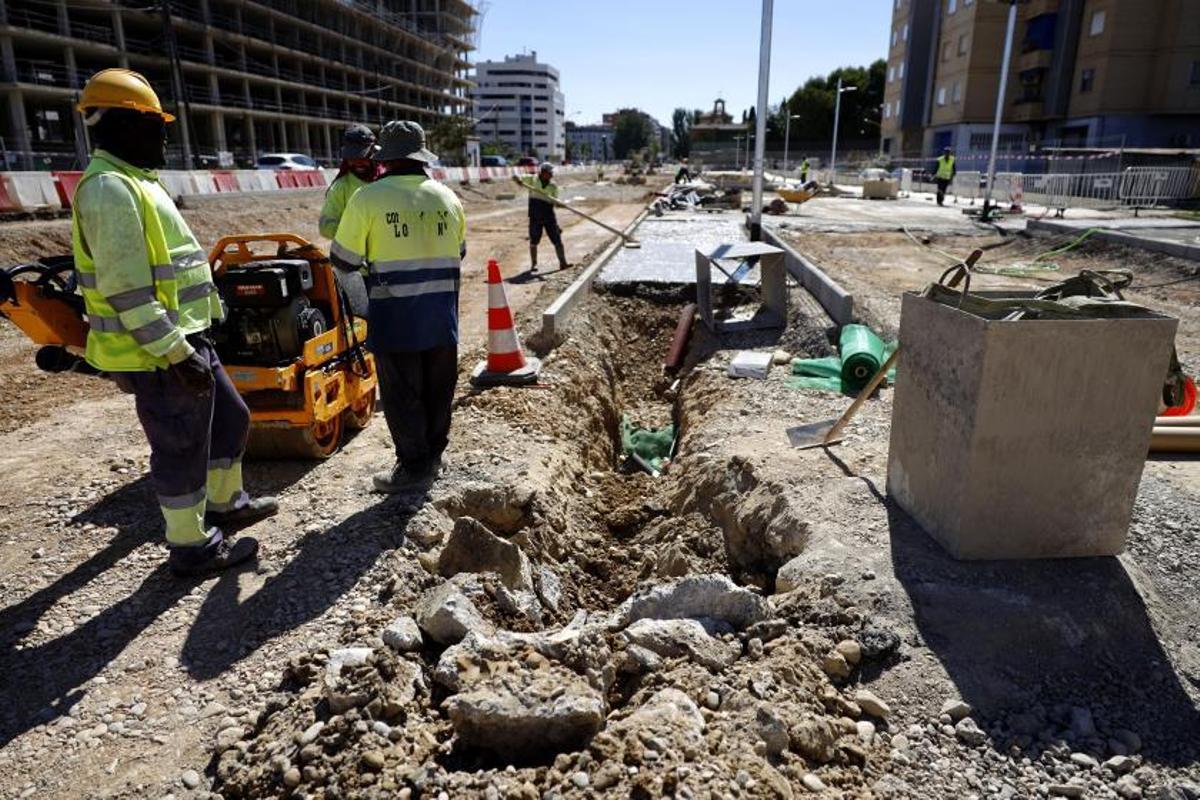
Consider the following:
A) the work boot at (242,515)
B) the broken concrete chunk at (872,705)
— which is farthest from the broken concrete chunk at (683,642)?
the work boot at (242,515)

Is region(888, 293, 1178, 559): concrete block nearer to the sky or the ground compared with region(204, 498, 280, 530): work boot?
nearer to the sky

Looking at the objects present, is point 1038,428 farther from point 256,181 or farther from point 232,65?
point 232,65

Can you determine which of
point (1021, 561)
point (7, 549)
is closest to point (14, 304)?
point (7, 549)

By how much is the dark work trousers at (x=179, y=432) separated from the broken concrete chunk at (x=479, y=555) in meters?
1.18

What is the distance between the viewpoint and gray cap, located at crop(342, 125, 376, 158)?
5.77 metres

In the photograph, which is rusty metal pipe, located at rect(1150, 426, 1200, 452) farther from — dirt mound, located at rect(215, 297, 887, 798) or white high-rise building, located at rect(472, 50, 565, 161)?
white high-rise building, located at rect(472, 50, 565, 161)

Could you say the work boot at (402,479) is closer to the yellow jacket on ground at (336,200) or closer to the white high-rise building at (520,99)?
the yellow jacket on ground at (336,200)

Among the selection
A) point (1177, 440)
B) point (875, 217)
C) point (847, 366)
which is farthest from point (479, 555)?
point (875, 217)

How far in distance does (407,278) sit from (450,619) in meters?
2.05

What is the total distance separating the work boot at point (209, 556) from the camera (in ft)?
12.2

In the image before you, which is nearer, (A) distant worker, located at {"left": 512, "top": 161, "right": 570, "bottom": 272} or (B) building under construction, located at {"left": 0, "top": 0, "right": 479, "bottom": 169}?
(A) distant worker, located at {"left": 512, "top": 161, "right": 570, "bottom": 272}

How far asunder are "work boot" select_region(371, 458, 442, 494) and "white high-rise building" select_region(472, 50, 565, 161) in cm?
14020

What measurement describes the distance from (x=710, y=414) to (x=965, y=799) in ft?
13.3

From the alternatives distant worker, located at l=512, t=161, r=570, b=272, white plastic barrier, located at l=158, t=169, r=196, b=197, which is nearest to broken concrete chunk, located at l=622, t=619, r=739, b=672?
distant worker, located at l=512, t=161, r=570, b=272
